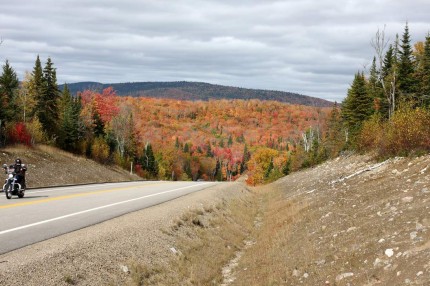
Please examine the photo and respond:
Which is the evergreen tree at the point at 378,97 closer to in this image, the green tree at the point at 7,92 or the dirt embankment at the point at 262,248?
the dirt embankment at the point at 262,248

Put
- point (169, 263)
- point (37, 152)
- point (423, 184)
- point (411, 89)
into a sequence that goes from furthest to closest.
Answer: point (411, 89)
point (37, 152)
point (423, 184)
point (169, 263)

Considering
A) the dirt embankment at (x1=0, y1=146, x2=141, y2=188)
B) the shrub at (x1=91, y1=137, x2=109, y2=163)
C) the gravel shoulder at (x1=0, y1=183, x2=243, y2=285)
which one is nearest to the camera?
the gravel shoulder at (x1=0, y1=183, x2=243, y2=285)

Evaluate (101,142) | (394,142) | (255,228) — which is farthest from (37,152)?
(394,142)

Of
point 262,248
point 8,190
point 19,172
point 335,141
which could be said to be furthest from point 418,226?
point 335,141

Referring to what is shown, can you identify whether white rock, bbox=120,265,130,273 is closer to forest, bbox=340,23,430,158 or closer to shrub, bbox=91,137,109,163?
forest, bbox=340,23,430,158

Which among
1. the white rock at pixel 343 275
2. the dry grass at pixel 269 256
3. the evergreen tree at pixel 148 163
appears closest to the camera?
the white rock at pixel 343 275

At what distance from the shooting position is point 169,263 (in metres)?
11.4

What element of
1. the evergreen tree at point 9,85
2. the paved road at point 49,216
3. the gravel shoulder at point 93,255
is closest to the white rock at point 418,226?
the gravel shoulder at point 93,255

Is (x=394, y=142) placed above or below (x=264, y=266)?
above

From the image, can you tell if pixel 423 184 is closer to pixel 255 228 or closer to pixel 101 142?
pixel 255 228

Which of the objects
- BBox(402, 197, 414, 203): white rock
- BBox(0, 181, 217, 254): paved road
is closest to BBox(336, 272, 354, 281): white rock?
BBox(402, 197, 414, 203): white rock

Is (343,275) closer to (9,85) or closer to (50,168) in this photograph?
(50,168)

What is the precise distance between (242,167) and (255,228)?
177964mm

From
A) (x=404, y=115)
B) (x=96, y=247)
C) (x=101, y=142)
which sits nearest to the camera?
(x=96, y=247)
